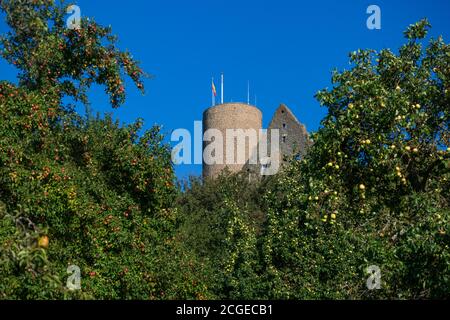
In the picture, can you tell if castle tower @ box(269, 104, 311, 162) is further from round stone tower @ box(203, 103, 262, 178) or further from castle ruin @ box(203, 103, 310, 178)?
round stone tower @ box(203, 103, 262, 178)

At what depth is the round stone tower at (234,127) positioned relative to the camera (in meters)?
47.5

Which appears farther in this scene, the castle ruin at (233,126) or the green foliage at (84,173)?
the castle ruin at (233,126)

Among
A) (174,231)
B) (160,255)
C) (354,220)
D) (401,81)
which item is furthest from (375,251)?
(174,231)

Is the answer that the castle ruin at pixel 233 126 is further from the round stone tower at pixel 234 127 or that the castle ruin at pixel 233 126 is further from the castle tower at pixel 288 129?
the castle tower at pixel 288 129

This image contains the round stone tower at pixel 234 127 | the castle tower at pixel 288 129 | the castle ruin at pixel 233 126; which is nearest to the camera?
the castle tower at pixel 288 129

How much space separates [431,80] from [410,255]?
2938mm

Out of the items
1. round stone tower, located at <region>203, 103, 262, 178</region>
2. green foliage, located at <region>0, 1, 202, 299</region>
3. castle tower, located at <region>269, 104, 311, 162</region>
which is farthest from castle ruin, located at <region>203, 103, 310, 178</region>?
green foliage, located at <region>0, 1, 202, 299</region>

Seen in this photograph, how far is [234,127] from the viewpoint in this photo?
47.8 metres

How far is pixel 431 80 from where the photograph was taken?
895 cm

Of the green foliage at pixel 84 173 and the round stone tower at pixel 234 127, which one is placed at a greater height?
the round stone tower at pixel 234 127

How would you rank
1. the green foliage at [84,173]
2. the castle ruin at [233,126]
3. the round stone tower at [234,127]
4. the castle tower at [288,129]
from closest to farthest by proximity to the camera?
the green foliage at [84,173], the castle tower at [288,129], the castle ruin at [233,126], the round stone tower at [234,127]

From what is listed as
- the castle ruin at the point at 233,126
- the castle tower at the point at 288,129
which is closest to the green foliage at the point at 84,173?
the castle tower at the point at 288,129

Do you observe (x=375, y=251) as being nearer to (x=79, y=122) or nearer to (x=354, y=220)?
(x=354, y=220)
